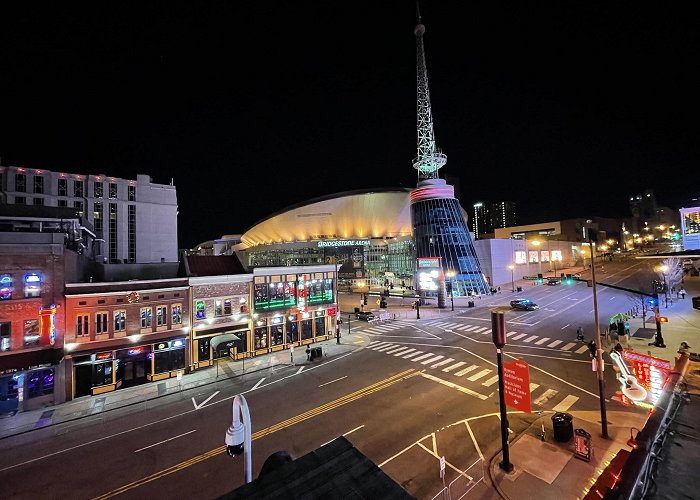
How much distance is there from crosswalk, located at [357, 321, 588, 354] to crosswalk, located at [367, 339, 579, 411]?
5914 mm

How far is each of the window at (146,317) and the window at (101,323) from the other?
2.15 m

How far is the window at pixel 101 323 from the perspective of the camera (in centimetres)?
2114

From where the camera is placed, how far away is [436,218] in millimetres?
64375

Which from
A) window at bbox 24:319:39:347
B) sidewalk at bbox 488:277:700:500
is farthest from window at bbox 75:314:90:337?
sidewalk at bbox 488:277:700:500

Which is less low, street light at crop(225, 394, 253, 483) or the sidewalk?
street light at crop(225, 394, 253, 483)

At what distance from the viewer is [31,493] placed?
38.4 ft

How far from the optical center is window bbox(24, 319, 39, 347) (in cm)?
1866

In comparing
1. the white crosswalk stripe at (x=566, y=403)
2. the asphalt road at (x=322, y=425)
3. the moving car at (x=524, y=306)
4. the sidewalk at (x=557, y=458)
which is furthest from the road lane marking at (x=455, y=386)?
the moving car at (x=524, y=306)

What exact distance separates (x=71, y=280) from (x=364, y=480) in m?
26.7

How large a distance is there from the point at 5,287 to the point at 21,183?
49.5m

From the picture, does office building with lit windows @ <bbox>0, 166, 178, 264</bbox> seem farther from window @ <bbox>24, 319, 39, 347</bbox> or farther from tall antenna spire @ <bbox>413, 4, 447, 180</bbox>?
tall antenna spire @ <bbox>413, 4, 447, 180</bbox>

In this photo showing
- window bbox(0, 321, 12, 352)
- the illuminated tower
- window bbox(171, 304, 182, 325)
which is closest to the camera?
window bbox(0, 321, 12, 352)

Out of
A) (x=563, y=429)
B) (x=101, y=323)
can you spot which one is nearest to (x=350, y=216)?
(x=101, y=323)

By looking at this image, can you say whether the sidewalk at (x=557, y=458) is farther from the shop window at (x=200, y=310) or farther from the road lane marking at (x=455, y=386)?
the shop window at (x=200, y=310)
